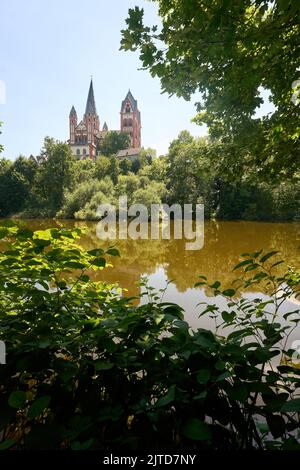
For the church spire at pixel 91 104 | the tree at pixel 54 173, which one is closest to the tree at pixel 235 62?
the tree at pixel 54 173

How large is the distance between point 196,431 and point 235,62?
2.67 meters

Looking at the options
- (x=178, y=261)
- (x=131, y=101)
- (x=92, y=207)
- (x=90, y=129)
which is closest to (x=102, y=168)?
(x=92, y=207)

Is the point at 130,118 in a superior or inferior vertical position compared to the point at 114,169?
superior

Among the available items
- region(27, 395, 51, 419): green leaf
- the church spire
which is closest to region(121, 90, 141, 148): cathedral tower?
the church spire

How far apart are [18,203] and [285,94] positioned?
51886mm

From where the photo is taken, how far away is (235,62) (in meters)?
2.70

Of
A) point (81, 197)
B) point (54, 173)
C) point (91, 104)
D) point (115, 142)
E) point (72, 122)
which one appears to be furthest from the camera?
point (72, 122)

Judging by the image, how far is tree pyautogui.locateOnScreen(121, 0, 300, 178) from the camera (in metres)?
2.25

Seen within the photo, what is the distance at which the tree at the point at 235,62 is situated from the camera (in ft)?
7.37

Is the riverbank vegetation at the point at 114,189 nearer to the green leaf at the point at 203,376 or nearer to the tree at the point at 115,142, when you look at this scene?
the green leaf at the point at 203,376

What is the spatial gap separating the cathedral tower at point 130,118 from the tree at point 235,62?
92.9 metres

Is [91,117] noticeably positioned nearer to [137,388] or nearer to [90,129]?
[90,129]

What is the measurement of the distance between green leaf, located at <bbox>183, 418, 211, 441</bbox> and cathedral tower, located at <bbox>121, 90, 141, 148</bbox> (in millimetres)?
96037

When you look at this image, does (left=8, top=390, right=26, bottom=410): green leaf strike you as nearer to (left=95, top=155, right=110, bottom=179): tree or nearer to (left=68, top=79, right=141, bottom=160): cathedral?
(left=95, top=155, right=110, bottom=179): tree
